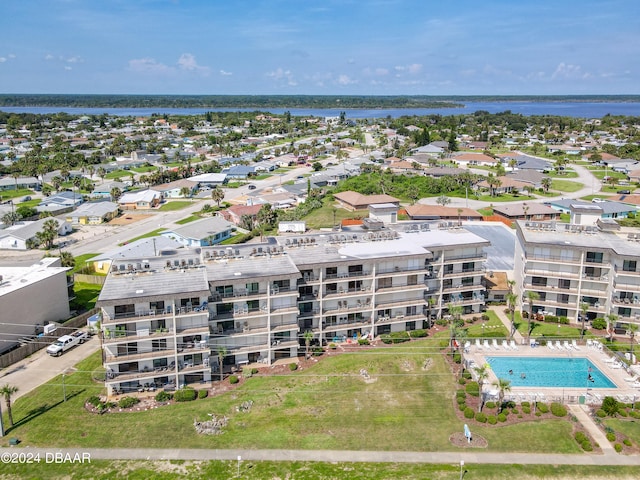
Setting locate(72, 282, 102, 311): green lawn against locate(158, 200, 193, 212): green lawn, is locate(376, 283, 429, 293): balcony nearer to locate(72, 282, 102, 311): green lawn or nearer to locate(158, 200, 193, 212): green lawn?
Answer: locate(72, 282, 102, 311): green lawn

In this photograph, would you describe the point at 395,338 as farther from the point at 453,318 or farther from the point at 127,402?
the point at 127,402

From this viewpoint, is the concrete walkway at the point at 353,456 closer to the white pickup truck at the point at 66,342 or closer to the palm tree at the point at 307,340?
the palm tree at the point at 307,340

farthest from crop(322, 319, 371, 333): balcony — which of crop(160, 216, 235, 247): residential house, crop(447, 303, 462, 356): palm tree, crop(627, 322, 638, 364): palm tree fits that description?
crop(160, 216, 235, 247): residential house

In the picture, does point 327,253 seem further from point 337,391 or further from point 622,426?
point 622,426

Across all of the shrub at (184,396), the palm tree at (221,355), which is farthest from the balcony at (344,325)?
the shrub at (184,396)

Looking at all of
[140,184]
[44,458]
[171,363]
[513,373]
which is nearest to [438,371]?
[513,373]

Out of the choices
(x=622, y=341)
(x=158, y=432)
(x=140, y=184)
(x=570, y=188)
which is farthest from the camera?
(x=140, y=184)
